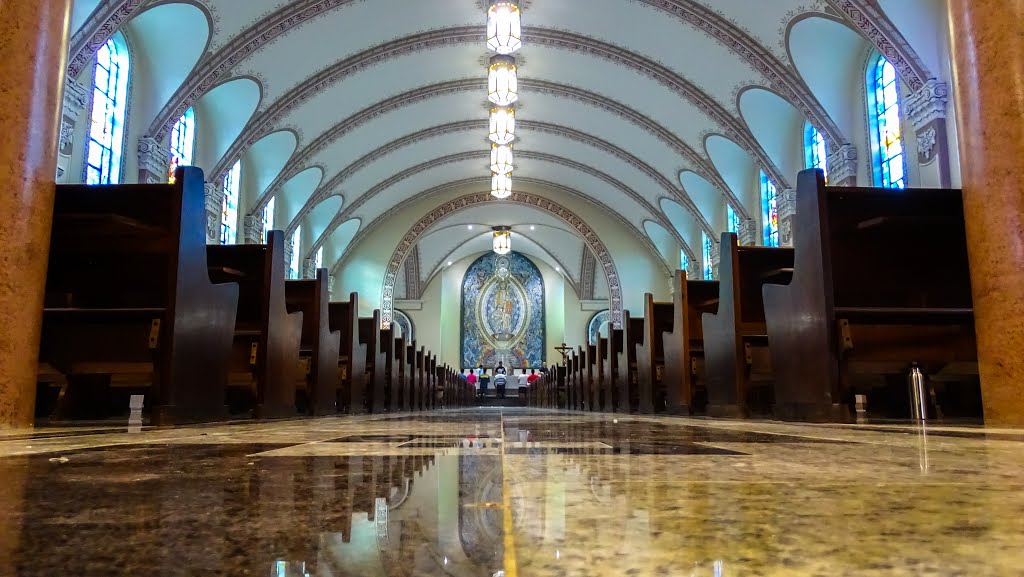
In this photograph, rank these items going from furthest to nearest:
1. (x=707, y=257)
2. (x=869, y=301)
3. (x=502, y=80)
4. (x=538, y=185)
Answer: (x=538, y=185) → (x=707, y=257) → (x=502, y=80) → (x=869, y=301)

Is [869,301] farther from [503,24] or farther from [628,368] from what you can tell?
[503,24]

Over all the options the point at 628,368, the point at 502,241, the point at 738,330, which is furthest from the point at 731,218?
the point at 738,330

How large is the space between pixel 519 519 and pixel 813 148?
1272cm

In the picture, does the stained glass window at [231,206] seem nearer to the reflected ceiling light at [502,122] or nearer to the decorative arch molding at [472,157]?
the decorative arch molding at [472,157]

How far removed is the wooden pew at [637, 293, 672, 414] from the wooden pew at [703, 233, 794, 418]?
1050 millimetres

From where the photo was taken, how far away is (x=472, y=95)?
1481cm

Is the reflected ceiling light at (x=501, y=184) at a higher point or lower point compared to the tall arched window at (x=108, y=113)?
higher

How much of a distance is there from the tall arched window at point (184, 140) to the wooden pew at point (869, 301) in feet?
32.0

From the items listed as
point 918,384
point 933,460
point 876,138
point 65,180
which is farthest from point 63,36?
point 876,138

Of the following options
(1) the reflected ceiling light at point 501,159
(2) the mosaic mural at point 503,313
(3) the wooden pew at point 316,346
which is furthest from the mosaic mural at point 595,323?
(3) the wooden pew at point 316,346

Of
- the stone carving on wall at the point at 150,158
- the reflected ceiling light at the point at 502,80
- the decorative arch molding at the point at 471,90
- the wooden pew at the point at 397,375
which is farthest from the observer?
the decorative arch molding at the point at 471,90

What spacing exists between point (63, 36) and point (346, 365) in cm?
441

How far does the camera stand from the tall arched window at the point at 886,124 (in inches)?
386

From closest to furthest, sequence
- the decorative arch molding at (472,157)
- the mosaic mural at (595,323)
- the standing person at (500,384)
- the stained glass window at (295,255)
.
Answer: the stained glass window at (295,255)
the decorative arch molding at (472,157)
the standing person at (500,384)
the mosaic mural at (595,323)
